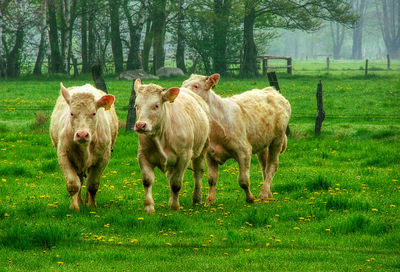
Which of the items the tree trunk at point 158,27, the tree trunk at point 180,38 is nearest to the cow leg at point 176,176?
the tree trunk at point 158,27

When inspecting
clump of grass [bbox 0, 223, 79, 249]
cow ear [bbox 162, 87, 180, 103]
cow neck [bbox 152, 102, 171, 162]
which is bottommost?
clump of grass [bbox 0, 223, 79, 249]

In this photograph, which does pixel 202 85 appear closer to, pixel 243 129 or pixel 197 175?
pixel 243 129

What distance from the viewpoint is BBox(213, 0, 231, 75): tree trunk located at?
41312mm

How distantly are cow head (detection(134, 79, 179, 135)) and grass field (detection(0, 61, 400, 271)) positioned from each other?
1276 millimetres

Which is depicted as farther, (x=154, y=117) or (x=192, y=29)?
(x=192, y=29)

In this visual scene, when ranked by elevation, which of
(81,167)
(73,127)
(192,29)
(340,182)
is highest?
(192,29)

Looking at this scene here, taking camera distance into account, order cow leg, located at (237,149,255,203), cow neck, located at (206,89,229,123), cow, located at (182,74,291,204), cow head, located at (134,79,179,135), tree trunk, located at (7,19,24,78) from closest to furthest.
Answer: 1. cow head, located at (134,79,179,135)
2. cow leg, located at (237,149,255,203)
3. cow, located at (182,74,291,204)
4. cow neck, located at (206,89,229,123)
5. tree trunk, located at (7,19,24,78)

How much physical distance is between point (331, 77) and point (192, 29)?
32.1 feet

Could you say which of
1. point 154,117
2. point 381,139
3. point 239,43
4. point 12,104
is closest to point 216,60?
point 239,43

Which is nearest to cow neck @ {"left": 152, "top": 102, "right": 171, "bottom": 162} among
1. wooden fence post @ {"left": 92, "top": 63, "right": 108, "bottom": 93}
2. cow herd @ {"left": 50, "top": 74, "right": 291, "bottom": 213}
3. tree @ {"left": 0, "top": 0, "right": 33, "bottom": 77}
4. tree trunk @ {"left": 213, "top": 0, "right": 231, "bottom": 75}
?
cow herd @ {"left": 50, "top": 74, "right": 291, "bottom": 213}

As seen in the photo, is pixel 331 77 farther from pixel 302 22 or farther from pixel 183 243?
pixel 183 243

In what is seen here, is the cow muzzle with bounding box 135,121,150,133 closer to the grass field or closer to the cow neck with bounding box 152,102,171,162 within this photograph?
the cow neck with bounding box 152,102,171,162

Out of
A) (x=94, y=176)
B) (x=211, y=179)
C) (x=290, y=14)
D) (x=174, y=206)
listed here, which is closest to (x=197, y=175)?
(x=211, y=179)

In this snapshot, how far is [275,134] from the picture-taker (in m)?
11.3
